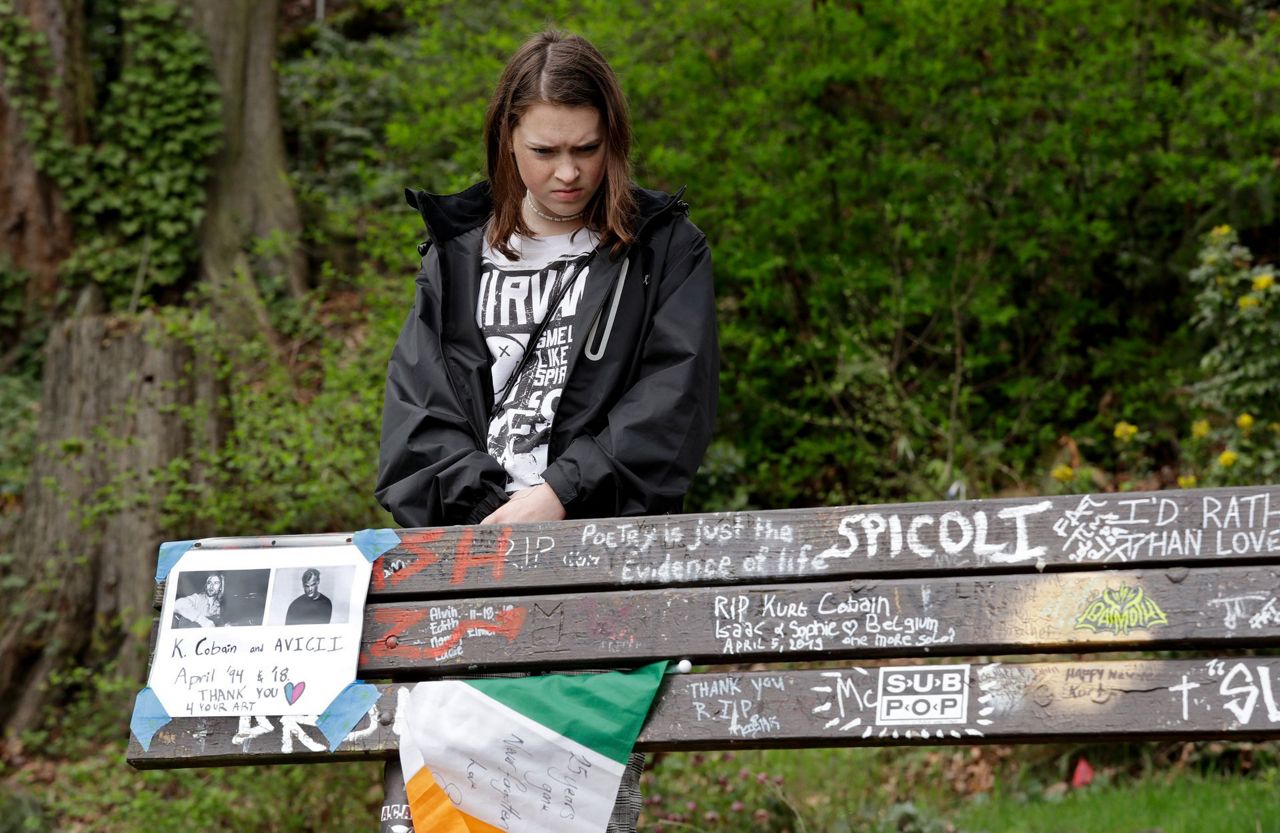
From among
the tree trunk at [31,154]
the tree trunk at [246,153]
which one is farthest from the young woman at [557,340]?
the tree trunk at [31,154]

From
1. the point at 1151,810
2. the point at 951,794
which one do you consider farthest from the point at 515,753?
the point at 951,794

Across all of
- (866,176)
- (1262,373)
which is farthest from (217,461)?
(1262,373)

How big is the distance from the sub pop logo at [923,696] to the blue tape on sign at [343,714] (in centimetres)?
105

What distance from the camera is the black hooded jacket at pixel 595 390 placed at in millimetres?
3033

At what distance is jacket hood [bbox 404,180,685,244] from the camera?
3.26m

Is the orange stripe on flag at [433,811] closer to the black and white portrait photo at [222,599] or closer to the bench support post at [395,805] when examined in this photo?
the bench support post at [395,805]

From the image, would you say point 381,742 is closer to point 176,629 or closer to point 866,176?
point 176,629

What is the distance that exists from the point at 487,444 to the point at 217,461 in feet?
14.3

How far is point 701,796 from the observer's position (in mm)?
5793

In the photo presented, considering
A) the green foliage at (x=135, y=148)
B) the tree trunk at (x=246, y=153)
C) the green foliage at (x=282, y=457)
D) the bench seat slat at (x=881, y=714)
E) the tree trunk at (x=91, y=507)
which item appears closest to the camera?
the bench seat slat at (x=881, y=714)

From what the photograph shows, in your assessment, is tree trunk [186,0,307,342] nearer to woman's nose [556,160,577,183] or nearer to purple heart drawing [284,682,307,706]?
woman's nose [556,160,577,183]

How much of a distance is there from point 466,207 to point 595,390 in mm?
647

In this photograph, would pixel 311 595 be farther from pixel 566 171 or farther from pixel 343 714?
pixel 566 171

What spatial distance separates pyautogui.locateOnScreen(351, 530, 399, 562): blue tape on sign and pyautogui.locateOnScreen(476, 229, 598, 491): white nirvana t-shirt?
293 mm
